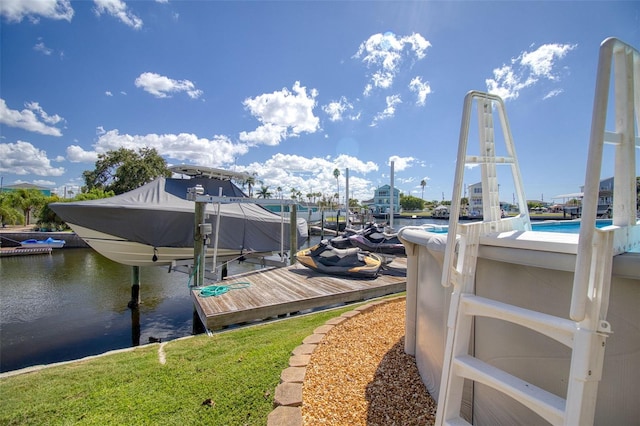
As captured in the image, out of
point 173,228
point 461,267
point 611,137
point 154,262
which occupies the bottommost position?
point 154,262

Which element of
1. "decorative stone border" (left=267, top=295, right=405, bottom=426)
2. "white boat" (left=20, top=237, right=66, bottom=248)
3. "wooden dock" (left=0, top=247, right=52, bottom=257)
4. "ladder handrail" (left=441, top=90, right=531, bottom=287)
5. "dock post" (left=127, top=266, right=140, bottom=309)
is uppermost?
"ladder handrail" (left=441, top=90, right=531, bottom=287)

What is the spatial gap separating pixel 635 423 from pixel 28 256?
2512 centimetres

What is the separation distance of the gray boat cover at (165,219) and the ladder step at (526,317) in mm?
7499

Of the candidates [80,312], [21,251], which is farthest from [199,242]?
[21,251]

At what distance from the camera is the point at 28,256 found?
17484 mm

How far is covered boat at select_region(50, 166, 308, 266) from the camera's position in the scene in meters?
7.16

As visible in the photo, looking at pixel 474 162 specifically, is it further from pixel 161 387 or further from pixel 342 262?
pixel 342 262

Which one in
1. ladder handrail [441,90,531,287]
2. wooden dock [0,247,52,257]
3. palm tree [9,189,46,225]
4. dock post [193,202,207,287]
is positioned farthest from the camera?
palm tree [9,189,46,225]

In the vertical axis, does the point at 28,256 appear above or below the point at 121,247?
below

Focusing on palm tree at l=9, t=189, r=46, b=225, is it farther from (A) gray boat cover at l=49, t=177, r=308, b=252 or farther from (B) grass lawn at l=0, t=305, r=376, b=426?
(B) grass lawn at l=0, t=305, r=376, b=426

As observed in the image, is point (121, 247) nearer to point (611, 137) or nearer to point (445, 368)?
point (445, 368)

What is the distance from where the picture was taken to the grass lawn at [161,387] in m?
2.36

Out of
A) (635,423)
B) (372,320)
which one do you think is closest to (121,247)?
(372,320)

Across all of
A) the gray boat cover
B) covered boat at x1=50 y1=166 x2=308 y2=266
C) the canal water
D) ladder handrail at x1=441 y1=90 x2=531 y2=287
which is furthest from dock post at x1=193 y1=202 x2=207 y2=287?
ladder handrail at x1=441 y1=90 x2=531 y2=287
